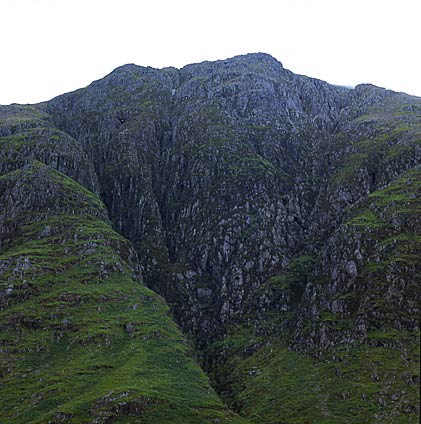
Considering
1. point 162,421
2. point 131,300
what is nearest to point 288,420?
point 162,421

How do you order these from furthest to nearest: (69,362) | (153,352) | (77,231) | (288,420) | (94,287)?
(77,231)
(94,287)
(153,352)
(69,362)
(288,420)

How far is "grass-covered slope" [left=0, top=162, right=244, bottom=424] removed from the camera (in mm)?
112062

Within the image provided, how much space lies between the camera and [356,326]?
137 meters

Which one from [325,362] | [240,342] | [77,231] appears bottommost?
[240,342]

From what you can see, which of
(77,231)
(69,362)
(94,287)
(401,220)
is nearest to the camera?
(69,362)

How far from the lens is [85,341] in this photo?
457 feet

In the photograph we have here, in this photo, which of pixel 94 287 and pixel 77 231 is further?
pixel 77 231

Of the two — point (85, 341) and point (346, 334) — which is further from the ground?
point (346, 334)

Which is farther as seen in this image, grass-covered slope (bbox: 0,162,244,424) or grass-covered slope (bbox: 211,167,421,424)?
grass-covered slope (bbox: 211,167,421,424)

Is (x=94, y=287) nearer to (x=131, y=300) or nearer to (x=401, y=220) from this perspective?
(x=131, y=300)

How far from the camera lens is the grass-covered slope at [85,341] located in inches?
4412

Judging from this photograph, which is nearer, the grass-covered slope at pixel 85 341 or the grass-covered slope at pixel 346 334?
the grass-covered slope at pixel 85 341

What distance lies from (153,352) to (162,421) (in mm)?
32436

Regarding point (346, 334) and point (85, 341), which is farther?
point (85, 341)
